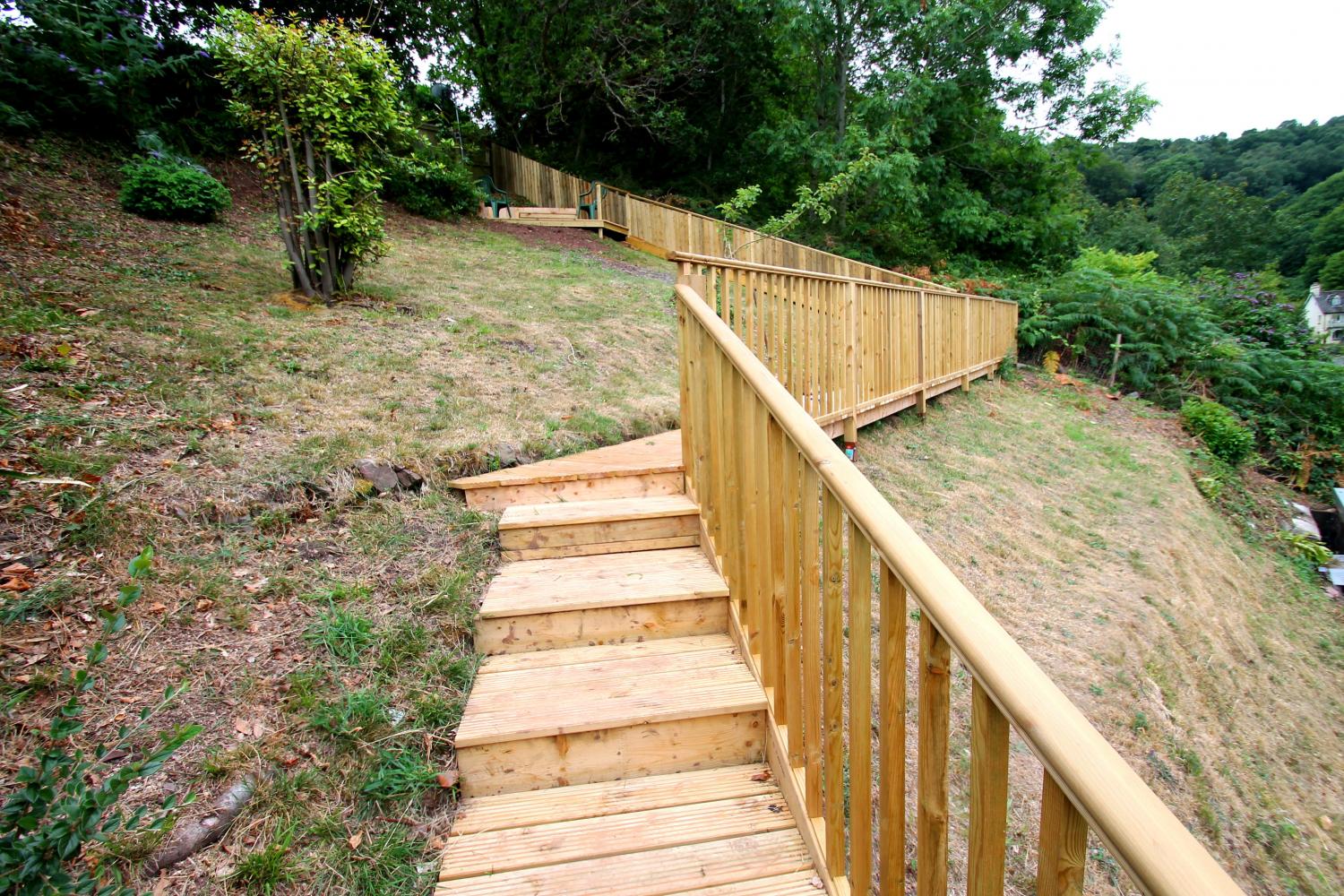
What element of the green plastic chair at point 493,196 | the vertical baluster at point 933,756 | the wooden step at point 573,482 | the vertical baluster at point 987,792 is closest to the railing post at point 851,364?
the wooden step at point 573,482

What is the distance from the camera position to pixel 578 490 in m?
3.23

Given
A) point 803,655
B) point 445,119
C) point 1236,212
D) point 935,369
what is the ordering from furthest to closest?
point 1236,212, point 445,119, point 935,369, point 803,655

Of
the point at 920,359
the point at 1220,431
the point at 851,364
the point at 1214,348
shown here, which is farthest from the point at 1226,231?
the point at 851,364

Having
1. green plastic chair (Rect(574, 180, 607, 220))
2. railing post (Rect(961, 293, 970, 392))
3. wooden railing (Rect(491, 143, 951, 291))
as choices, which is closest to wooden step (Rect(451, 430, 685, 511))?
railing post (Rect(961, 293, 970, 392))

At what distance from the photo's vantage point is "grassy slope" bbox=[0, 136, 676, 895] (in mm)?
1758

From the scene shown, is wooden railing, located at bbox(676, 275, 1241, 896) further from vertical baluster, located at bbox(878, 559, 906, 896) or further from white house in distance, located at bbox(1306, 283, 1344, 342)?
white house in distance, located at bbox(1306, 283, 1344, 342)

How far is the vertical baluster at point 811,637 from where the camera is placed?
61.7 inches

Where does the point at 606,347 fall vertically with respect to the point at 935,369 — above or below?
above

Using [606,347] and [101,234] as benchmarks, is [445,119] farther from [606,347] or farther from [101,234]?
[606,347]

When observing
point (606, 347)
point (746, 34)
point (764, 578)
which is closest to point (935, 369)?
point (606, 347)

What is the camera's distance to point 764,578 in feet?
6.47

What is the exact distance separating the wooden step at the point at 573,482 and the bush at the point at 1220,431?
9500 mm

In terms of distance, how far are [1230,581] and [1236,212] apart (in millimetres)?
→ 44073

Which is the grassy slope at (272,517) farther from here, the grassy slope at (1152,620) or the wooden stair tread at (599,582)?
the grassy slope at (1152,620)
